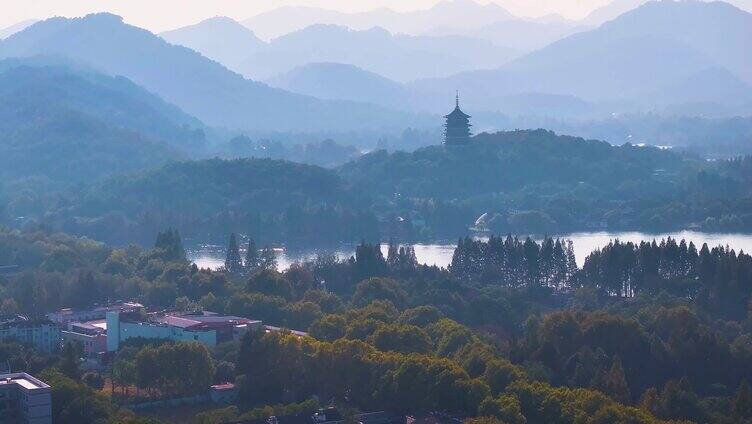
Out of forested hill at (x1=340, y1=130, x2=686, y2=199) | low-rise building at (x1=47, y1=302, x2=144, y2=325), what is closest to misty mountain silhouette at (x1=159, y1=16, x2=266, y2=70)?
forested hill at (x1=340, y1=130, x2=686, y2=199)

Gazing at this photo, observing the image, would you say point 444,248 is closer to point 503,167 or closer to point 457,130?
point 503,167

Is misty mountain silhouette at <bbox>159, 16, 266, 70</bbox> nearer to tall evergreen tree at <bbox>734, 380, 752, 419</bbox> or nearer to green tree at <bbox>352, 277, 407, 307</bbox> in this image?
green tree at <bbox>352, 277, 407, 307</bbox>

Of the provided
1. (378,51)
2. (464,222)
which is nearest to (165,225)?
(464,222)

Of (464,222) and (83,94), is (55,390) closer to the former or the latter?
(464,222)

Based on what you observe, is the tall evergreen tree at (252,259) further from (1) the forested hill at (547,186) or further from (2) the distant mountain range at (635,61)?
(2) the distant mountain range at (635,61)

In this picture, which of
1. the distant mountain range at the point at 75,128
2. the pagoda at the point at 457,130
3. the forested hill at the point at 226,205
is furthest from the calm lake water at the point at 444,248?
the distant mountain range at the point at 75,128
